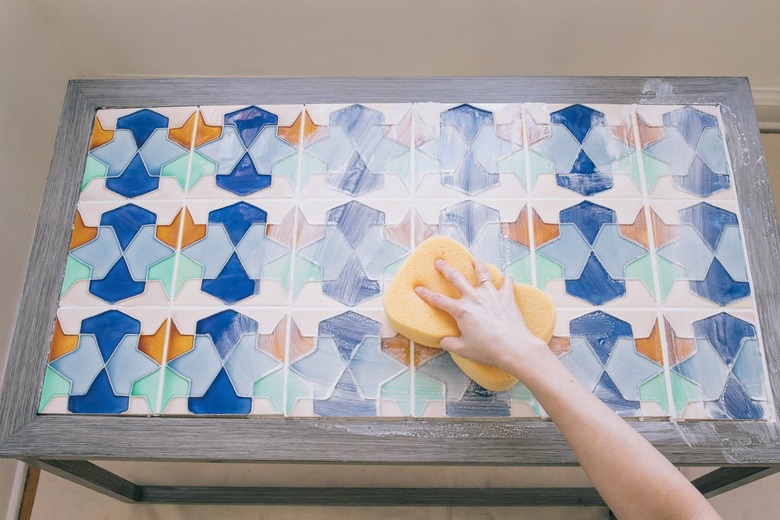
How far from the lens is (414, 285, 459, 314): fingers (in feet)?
2.55

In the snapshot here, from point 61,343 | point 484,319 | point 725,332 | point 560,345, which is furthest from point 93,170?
point 725,332

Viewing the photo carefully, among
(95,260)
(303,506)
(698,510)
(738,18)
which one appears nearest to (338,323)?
(95,260)

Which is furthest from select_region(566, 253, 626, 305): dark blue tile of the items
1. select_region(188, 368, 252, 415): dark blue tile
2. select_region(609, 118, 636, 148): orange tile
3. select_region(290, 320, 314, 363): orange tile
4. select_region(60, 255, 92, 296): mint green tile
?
select_region(60, 255, 92, 296): mint green tile

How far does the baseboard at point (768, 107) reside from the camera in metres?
1.51

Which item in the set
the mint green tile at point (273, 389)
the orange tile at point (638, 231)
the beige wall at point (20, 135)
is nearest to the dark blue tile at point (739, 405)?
the orange tile at point (638, 231)

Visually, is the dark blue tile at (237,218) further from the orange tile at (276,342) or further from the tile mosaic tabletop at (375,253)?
the orange tile at (276,342)

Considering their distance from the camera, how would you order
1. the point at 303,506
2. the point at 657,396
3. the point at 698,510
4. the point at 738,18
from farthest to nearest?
the point at 738,18
the point at 303,506
the point at 657,396
the point at 698,510

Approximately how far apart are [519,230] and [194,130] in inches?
20.3

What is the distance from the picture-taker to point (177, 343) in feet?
2.72

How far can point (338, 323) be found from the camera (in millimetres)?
832

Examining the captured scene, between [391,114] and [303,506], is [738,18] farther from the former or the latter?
[303,506]

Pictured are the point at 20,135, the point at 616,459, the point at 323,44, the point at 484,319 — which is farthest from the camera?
the point at 323,44

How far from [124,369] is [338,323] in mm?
289

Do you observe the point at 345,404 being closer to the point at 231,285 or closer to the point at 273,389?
the point at 273,389
